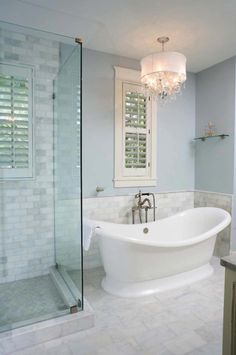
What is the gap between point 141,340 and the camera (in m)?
1.94

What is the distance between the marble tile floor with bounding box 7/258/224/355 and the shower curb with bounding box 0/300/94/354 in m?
0.04

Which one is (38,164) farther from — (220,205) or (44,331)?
(220,205)

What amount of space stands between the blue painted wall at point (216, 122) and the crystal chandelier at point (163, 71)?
115 cm

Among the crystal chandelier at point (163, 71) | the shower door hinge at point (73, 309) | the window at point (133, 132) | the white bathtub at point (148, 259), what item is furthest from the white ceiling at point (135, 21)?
the shower door hinge at point (73, 309)

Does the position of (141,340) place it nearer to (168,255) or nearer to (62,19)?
(168,255)

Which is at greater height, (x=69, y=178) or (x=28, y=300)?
(x=69, y=178)

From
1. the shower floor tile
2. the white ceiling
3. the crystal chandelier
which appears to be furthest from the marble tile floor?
the white ceiling

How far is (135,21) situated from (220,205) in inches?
103

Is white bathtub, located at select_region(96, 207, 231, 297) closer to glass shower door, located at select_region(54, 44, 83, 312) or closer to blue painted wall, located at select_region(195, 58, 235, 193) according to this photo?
glass shower door, located at select_region(54, 44, 83, 312)

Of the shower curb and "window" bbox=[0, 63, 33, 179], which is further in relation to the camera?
"window" bbox=[0, 63, 33, 179]

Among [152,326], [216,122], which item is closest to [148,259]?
[152,326]

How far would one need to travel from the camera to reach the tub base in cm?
259

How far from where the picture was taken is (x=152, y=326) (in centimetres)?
211

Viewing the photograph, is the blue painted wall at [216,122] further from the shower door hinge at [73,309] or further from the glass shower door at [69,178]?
the shower door hinge at [73,309]
